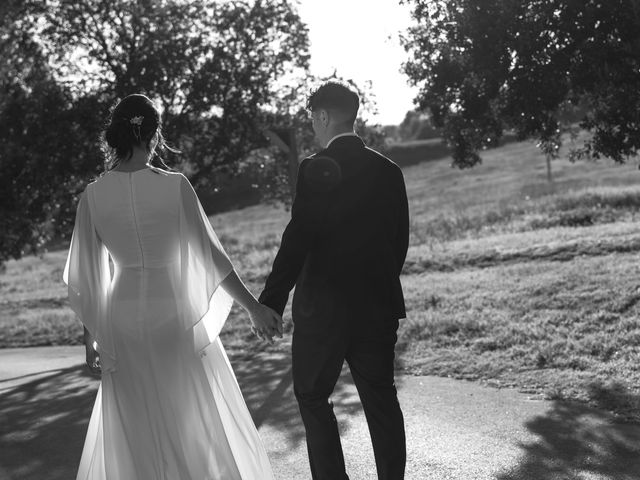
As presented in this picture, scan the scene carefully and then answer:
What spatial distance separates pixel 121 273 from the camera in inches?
169

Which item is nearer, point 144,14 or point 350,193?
point 350,193

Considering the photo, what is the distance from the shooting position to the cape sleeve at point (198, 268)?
14.1 ft

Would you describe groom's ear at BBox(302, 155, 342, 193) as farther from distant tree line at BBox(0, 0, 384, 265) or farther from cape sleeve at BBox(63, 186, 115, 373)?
distant tree line at BBox(0, 0, 384, 265)

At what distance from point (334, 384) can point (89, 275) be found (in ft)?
4.27

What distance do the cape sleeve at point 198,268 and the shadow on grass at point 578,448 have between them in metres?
1.87

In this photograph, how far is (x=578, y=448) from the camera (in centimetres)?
547

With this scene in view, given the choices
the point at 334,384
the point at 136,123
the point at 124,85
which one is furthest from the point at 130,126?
the point at 124,85

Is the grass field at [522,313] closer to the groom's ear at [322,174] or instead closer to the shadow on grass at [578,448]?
the shadow on grass at [578,448]

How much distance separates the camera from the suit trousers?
423 cm

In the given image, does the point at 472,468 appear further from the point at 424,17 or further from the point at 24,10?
the point at 24,10

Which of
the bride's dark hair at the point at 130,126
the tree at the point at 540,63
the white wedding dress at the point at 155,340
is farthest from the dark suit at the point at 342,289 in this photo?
the tree at the point at 540,63

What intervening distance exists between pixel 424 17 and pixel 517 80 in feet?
4.07

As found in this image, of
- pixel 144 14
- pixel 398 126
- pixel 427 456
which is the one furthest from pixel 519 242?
pixel 398 126

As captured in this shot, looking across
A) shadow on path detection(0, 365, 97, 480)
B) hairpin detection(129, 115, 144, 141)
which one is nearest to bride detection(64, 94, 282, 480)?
hairpin detection(129, 115, 144, 141)
